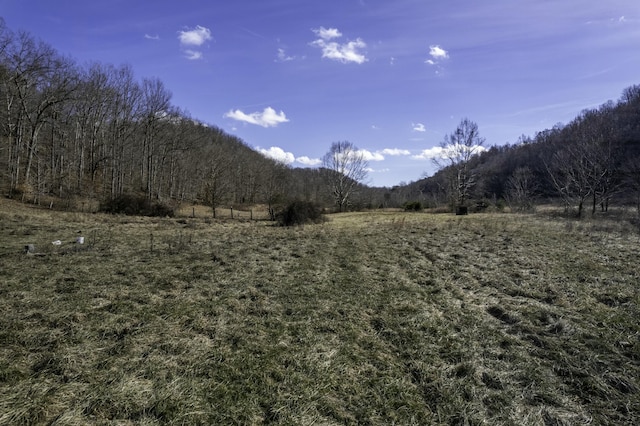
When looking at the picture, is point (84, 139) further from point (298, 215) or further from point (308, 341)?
point (308, 341)

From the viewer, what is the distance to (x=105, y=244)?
11102mm

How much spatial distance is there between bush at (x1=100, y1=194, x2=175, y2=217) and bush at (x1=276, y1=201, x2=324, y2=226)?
36.0 ft

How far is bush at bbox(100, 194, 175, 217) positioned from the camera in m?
26.8

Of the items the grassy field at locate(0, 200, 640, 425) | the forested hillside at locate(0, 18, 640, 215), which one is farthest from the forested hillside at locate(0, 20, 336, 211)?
the grassy field at locate(0, 200, 640, 425)

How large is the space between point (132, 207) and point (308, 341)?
26241mm

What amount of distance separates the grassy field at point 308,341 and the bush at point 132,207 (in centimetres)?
1787

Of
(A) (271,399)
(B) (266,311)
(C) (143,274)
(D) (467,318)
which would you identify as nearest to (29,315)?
(C) (143,274)

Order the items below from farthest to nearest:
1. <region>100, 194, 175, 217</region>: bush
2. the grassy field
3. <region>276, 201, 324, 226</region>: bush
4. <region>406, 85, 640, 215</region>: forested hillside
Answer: <region>406, 85, 640, 215</region>: forested hillside, <region>100, 194, 175, 217</region>: bush, <region>276, 201, 324, 226</region>: bush, the grassy field

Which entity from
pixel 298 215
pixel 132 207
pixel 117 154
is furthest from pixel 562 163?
pixel 117 154

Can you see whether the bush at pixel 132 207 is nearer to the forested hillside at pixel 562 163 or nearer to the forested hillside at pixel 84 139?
the forested hillside at pixel 84 139

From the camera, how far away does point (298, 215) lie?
2342 centimetres

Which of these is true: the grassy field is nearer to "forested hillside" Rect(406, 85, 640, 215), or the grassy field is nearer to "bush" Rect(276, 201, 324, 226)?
"bush" Rect(276, 201, 324, 226)

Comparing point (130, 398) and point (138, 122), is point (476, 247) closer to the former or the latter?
point (130, 398)

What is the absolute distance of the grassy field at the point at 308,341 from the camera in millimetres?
3602
